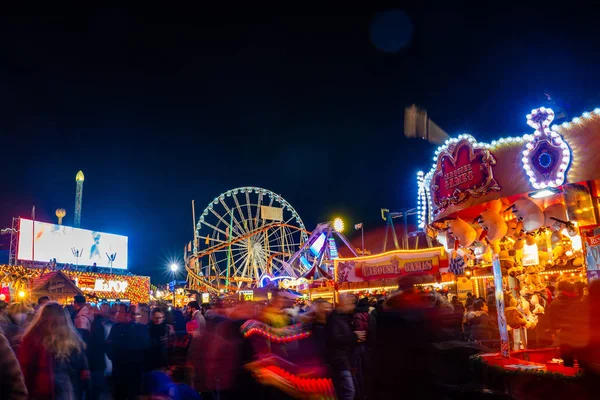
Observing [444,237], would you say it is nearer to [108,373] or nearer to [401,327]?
[401,327]

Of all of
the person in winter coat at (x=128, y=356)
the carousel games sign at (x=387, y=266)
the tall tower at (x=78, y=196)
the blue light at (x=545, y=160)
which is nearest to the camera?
the blue light at (x=545, y=160)

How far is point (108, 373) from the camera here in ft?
22.5

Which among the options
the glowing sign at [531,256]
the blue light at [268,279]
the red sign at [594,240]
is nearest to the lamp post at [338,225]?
the blue light at [268,279]

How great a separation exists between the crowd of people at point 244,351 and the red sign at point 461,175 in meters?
1.79

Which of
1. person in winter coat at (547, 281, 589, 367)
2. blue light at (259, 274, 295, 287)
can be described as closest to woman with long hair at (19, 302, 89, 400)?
person in winter coat at (547, 281, 589, 367)

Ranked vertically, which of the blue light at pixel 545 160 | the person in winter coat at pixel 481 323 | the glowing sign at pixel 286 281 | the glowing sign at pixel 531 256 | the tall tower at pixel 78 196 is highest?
the tall tower at pixel 78 196

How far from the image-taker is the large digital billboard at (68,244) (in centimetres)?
4022

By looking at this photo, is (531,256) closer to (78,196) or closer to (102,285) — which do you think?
(102,285)

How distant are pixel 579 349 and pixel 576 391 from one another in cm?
201

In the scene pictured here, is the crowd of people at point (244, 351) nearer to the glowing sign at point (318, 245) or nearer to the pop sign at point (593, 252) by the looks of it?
the pop sign at point (593, 252)

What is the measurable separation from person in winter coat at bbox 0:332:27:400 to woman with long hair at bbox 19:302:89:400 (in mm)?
1387

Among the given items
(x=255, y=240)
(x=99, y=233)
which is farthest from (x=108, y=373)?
(x=99, y=233)

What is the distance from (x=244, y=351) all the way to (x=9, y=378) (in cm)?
219

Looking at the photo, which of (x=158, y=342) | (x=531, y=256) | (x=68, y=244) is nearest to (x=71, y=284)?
(x=158, y=342)
